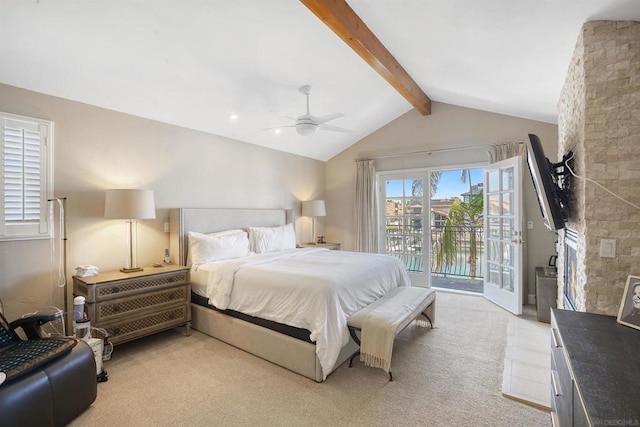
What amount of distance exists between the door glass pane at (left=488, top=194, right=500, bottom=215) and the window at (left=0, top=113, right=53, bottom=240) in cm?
546

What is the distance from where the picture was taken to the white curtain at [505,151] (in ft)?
14.2

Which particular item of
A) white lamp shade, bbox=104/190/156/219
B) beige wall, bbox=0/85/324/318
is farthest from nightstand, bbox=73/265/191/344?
white lamp shade, bbox=104/190/156/219

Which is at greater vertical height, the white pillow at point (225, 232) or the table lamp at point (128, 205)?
the table lamp at point (128, 205)

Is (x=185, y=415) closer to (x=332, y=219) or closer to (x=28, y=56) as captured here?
(x=28, y=56)

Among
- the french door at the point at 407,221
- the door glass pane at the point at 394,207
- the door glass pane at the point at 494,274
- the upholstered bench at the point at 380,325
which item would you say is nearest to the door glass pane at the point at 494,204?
the door glass pane at the point at 494,274

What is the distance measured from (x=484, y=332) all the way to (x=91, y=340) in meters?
3.88

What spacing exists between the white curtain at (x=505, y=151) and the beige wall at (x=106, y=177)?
3.88 metres

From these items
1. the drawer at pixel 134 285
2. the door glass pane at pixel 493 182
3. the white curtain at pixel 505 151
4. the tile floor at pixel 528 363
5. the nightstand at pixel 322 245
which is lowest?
the tile floor at pixel 528 363

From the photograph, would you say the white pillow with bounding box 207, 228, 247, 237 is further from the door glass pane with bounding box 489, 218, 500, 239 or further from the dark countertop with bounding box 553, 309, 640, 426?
the door glass pane with bounding box 489, 218, 500, 239

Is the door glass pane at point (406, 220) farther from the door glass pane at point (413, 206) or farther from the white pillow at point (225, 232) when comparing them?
the white pillow at point (225, 232)

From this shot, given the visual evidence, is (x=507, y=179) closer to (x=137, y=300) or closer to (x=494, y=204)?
(x=494, y=204)

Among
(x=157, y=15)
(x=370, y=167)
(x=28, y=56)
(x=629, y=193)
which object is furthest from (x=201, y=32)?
(x=370, y=167)

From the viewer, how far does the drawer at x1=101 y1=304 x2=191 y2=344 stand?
273 centimetres

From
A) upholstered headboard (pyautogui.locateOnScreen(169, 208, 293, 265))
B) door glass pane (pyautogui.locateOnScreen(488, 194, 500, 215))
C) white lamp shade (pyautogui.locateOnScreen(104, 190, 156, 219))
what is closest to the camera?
white lamp shade (pyautogui.locateOnScreen(104, 190, 156, 219))
